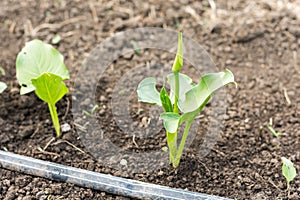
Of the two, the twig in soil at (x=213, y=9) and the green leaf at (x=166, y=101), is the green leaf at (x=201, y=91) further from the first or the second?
the twig in soil at (x=213, y=9)

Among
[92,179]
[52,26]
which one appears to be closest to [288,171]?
[92,179]

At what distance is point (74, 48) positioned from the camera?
262 cm

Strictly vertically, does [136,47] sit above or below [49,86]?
below

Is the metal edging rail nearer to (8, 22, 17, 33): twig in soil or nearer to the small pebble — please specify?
the small pebble

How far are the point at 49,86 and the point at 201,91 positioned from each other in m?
0.56

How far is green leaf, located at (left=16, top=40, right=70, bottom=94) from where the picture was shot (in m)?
2.02

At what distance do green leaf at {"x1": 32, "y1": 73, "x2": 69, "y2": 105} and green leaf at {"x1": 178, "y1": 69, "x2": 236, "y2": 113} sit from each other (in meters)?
0.47

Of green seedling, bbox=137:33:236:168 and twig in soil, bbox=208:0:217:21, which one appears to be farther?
twig in soil, bbox=208:0:217:21

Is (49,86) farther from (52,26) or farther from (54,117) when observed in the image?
(52,26)

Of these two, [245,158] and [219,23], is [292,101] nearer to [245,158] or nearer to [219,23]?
[245,158]

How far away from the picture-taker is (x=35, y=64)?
2.03 metres

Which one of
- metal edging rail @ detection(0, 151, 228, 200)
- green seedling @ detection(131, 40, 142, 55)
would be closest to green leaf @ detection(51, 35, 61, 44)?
green seedling @ detection(131, 40, 142, 55)

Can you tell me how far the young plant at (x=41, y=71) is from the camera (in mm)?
1972

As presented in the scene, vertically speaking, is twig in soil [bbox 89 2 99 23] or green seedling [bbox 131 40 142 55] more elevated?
twig in soil [bbox 89 2 99 23]
